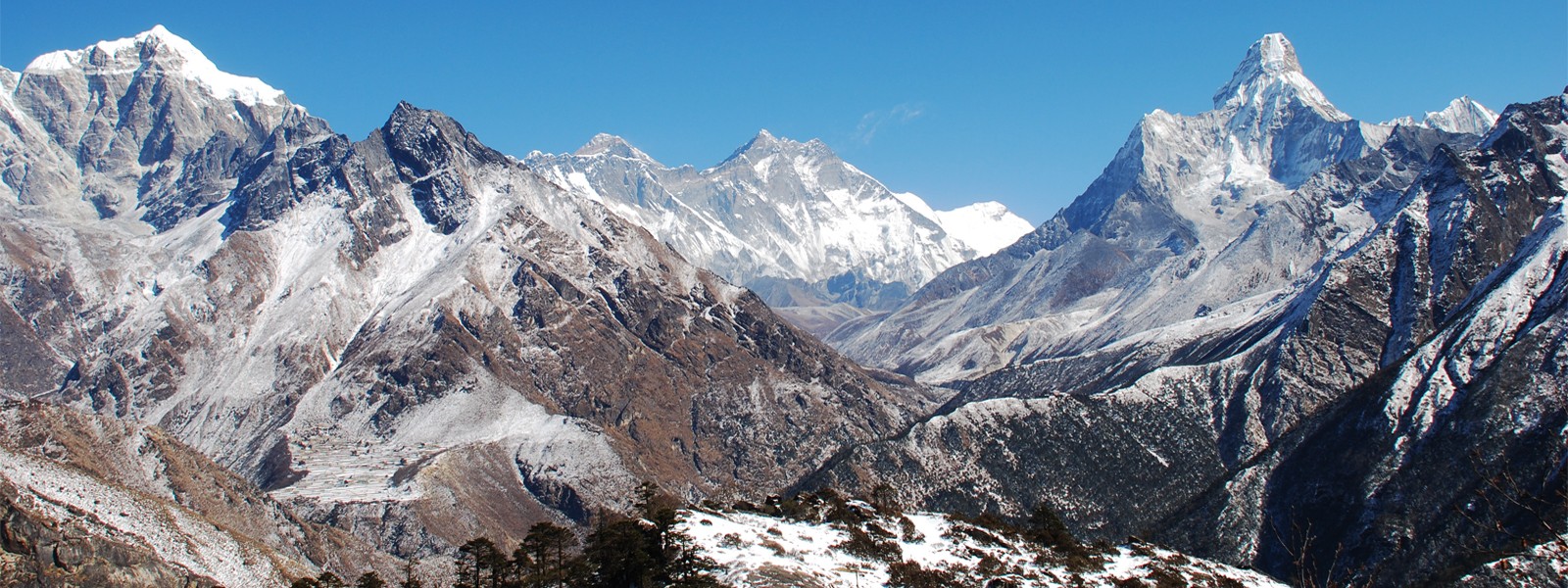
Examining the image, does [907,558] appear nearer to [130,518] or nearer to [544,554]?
[544,554]

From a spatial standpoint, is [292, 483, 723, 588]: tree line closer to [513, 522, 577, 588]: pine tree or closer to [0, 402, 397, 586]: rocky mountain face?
[513, 522, 577, 588]: pine tree

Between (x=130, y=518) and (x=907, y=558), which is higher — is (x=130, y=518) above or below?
above

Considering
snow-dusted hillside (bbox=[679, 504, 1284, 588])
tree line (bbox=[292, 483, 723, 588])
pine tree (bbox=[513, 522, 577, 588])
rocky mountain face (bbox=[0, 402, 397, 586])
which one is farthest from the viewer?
rocky mountain face (bbox=[0, 402, 397, 586])

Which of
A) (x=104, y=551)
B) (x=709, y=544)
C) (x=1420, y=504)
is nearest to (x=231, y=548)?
(x=104, y=551)

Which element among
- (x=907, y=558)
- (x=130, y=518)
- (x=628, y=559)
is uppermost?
(x=130, y=518)

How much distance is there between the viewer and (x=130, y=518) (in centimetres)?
11412

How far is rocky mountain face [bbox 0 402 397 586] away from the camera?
3615 inches

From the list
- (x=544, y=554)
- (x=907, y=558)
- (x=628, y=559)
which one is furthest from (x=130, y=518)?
(x=907, y=558)

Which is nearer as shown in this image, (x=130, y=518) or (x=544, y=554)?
(x=544, y=554)

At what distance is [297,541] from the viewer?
170625 mm

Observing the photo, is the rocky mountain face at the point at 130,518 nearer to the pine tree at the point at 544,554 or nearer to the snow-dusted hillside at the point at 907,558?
the pine tree at the point at 544,554

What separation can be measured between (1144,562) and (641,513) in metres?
37.3

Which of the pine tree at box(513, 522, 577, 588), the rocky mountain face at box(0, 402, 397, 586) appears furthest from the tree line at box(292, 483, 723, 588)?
the rocky mountain face at box(0, 402, 397, 586)

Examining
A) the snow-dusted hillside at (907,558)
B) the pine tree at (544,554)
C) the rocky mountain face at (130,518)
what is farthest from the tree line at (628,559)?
the rocky mountain face at (130,518)
